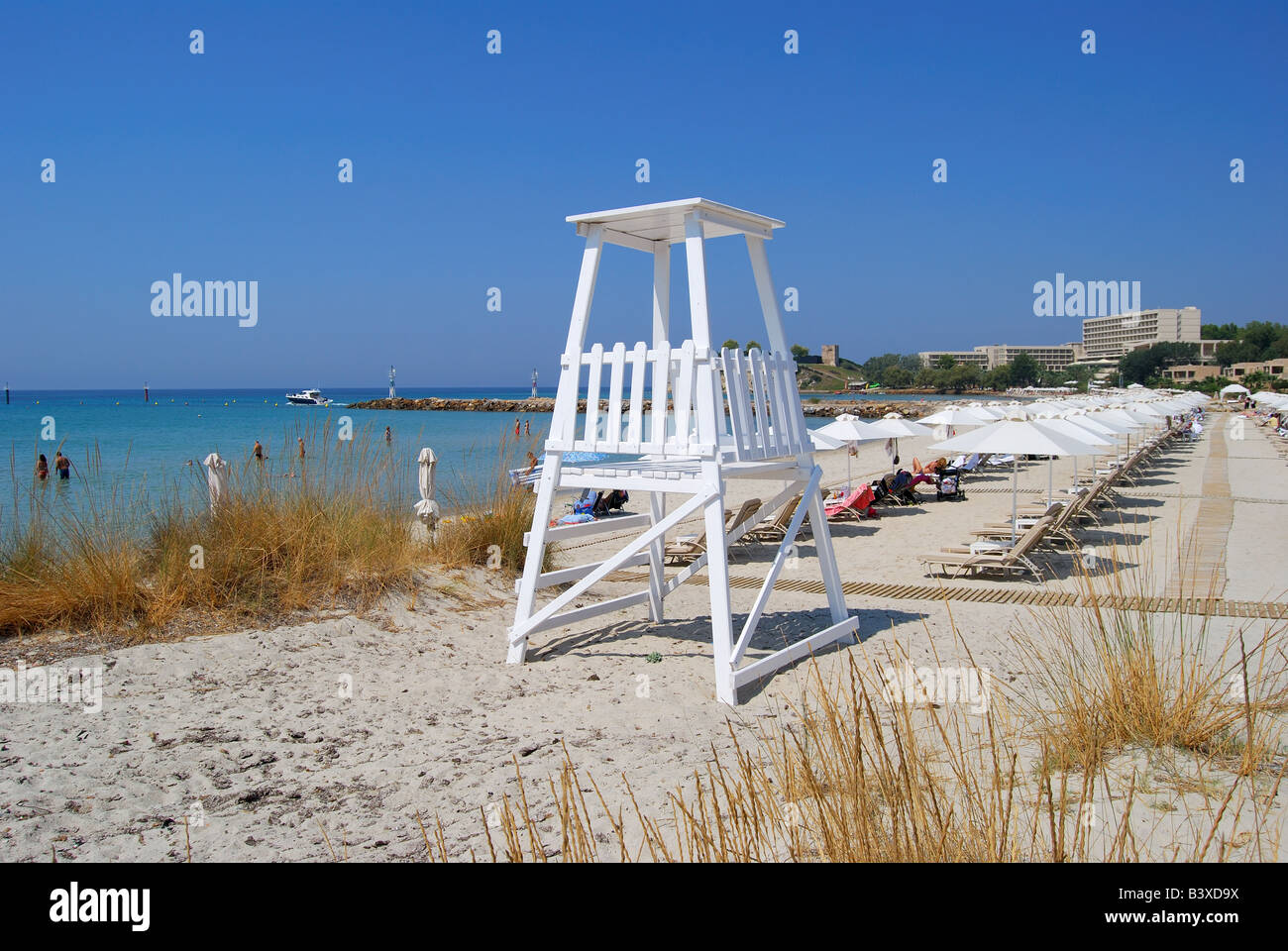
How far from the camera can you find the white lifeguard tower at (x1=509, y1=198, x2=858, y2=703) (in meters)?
5.27

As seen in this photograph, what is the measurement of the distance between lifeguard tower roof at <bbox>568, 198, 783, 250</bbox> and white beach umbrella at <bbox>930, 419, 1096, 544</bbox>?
5545 mm

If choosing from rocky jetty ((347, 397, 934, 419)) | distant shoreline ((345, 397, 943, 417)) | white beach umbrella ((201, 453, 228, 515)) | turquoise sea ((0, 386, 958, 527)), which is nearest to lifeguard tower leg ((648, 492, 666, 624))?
turquoise sea ((0, 386, 958, 527))

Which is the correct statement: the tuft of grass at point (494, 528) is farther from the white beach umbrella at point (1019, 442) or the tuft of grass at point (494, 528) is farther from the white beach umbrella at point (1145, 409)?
the white beach umbrella at point (1145, 409)

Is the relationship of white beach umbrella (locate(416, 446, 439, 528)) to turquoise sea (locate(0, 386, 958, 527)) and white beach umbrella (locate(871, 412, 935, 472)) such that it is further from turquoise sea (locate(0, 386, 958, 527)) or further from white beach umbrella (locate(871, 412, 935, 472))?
white beach umbrella (locate(871, 412, 935, 472))

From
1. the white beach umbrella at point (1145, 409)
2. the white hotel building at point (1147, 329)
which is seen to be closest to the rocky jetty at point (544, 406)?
the white beach umbrella at point (1145, 409)

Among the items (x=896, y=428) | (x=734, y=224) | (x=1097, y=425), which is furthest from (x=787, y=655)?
(x=1097, y=425)

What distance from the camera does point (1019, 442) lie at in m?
11.0

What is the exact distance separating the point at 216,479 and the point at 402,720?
316 centimetres

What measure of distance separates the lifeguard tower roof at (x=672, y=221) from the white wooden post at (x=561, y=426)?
0.15 metres

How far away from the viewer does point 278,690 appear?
208 inches

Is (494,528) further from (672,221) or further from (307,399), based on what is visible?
(307,399)
